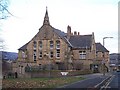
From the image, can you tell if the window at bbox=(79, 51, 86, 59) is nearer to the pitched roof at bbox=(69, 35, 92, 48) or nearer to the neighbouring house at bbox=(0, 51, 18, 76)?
the pitched roof at bbox=(69, 35, 92, 48)

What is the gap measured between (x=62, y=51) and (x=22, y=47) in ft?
45.1

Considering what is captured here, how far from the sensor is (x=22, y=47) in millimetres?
95062

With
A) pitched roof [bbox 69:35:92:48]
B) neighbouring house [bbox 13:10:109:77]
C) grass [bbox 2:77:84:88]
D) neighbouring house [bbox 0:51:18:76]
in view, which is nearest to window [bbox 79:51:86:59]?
neighbouring house [bbox 13:10:109:77]

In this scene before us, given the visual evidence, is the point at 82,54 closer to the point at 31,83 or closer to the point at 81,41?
the point at 81,41

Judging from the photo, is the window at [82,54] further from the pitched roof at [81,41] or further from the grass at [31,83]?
the grass at [31,83]

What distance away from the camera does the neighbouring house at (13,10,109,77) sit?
87.4 metres

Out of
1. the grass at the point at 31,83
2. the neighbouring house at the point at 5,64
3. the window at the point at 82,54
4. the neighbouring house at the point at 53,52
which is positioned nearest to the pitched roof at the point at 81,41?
the neighbouring house at the point at 53,52

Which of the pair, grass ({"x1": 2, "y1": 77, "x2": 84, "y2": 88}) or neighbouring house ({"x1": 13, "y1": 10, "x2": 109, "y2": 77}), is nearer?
grass ({"x1": 2, "y1": 77, "x2": 84, "y2": 88})

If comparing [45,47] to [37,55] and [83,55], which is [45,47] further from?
[83,55]

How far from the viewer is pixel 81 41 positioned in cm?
9600

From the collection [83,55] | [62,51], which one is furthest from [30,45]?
[83,55]

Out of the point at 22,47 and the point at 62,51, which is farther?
the point at 22,47

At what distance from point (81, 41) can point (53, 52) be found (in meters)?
11.5

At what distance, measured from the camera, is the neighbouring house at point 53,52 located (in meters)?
87.4
